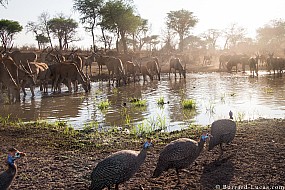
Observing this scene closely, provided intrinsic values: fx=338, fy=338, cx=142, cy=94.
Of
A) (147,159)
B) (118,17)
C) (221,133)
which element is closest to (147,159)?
(147,159)

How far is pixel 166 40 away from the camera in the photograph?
68.4 m

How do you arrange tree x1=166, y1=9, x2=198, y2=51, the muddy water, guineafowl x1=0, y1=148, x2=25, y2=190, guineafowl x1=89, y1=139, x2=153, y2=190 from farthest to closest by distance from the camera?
1. tree x1=166, y1=9, x2=198, y2=51
2. the muddy water
3. guineafowl x1=89, y1=139, x2=153, y2=190
4. guineafowl x1=0, y1=148, x2=25, y2=190

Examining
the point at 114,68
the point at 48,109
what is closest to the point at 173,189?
the point at 48,109

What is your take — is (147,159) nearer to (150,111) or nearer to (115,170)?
(115,170)

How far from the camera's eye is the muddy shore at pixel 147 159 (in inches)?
213

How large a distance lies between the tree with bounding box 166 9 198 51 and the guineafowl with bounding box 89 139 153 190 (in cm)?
5839

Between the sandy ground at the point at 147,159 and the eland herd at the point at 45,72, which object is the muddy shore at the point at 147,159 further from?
the eland herd at the point at 45,72

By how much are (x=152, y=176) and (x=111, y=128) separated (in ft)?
13.8

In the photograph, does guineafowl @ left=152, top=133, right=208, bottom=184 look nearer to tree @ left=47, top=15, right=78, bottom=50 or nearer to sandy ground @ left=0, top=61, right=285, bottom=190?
sandy ground @ left=0, top=61, right=285, bottom=190

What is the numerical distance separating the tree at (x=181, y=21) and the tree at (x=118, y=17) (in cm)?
2042

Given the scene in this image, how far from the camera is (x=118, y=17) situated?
42.9m

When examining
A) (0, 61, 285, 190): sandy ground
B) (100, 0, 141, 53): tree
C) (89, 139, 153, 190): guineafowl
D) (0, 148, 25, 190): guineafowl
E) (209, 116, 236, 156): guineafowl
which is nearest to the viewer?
(0, 148, 25, 190): guineafowl

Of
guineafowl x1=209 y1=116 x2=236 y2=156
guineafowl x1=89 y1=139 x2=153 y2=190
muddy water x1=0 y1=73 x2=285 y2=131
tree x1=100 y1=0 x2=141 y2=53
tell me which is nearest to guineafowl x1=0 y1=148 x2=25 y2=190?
guineafowl x1=89 y1=139 x2=153 y2=190

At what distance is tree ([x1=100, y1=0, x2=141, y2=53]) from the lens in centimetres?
4284
